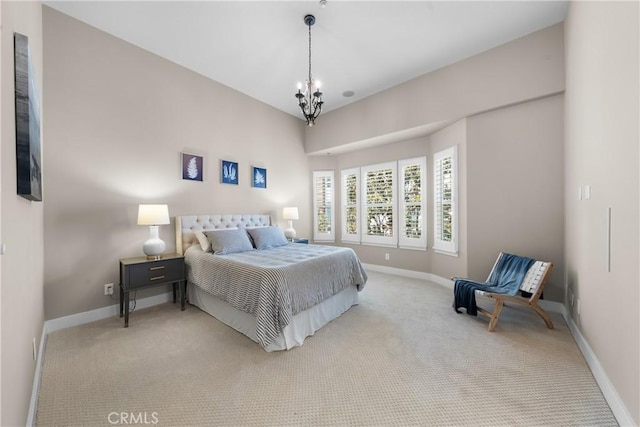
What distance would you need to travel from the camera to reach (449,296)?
3699 millimetres

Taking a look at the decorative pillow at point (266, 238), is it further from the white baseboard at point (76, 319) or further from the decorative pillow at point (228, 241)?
the white baseboard at point (76, 319)

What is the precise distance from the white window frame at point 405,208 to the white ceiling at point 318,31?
1436 mm

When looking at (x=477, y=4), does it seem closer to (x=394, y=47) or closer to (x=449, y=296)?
(x=394, y=47)

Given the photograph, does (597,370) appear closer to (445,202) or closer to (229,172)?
(445,202)

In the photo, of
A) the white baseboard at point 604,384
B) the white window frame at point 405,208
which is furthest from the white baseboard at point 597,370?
the white window frame at point 405,208

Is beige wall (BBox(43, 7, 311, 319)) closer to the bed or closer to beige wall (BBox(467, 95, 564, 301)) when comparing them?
the bed

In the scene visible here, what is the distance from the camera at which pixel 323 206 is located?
19.2 feet

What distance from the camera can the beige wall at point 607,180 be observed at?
57.8 inches

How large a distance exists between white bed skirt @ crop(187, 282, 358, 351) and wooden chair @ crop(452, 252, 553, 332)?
152cm

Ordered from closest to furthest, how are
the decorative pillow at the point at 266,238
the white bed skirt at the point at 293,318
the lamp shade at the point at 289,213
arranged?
the white bed skirt at the point at 293,318 < the decorative pillow at the point at 266,238 < the lamp shade at the point at 289,213

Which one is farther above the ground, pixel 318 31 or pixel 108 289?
pixel 318 31

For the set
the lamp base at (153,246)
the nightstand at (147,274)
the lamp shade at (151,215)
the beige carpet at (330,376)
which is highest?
the lamp shade at (151,215)

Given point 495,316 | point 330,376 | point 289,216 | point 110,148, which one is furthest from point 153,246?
point 495,316

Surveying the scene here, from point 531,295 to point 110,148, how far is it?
508 cm
